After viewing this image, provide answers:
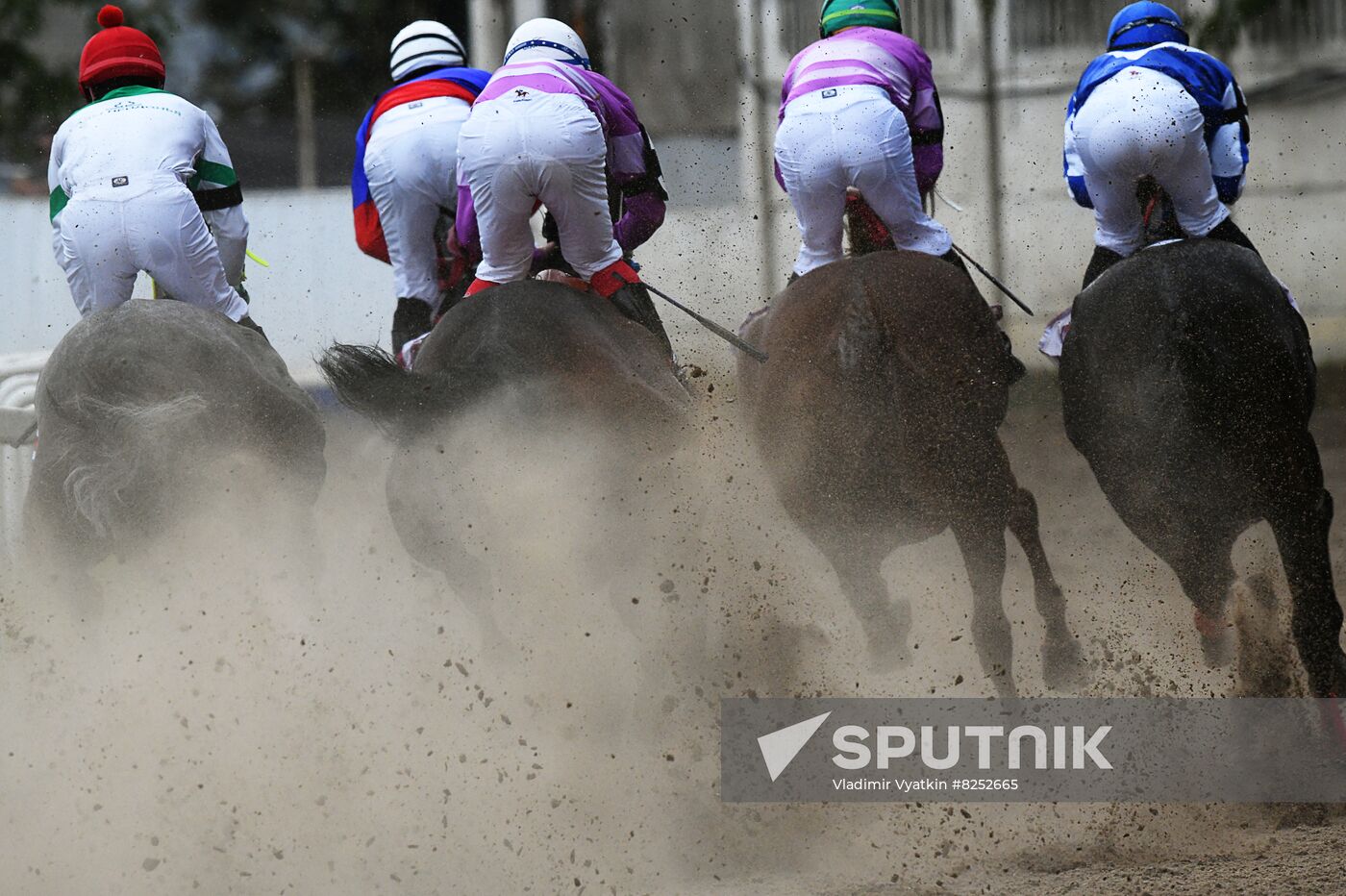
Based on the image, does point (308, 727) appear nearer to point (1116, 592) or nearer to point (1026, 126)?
point (1116, 592)

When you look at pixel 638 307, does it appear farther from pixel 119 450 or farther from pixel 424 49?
pixel 424 49

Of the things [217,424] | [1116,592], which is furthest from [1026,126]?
[217,424]

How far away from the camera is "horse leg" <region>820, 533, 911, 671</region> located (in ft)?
17.2

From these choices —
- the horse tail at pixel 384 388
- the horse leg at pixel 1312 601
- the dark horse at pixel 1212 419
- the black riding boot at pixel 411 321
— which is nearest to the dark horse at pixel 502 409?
the horse tail at pixel 384 388

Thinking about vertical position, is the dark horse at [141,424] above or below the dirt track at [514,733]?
above

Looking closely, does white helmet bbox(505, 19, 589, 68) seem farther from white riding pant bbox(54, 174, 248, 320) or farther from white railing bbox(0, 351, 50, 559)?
white railing bbox(0, 351, 50, 559)

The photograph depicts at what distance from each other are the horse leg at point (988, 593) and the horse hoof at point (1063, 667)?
0.33 metres

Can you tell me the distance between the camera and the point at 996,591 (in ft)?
16.9

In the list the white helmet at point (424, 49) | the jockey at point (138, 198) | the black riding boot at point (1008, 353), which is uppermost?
the white helmet at point (424, 49)

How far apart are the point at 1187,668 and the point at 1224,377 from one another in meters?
0.98

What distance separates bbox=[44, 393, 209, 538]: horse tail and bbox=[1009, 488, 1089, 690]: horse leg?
2568 millimetres

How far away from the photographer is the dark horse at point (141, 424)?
4.93m

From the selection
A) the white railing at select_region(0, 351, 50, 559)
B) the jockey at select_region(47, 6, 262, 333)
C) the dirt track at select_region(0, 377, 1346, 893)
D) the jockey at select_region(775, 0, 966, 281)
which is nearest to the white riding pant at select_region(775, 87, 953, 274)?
the jockey at select_region(775, 0, 966, 281)

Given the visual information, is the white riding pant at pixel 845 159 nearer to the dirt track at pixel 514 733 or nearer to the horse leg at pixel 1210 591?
the dirt track at pixel 514 733
